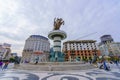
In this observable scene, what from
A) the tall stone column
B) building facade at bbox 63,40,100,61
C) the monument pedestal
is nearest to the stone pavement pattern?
the monument pedestal

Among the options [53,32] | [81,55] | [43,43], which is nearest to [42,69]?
[53,32]

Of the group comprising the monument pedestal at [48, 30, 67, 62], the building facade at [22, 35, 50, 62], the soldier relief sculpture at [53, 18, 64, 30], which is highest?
the building facade at [22, 35, 50, 62]

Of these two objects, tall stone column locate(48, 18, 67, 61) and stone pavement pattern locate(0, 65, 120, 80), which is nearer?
stone pavement pattern locate(0, 65, 120, 80)

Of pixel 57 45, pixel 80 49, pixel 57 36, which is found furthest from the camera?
pixel 80 49

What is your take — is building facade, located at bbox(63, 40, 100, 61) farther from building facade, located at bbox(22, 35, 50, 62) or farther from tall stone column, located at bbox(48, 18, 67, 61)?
tall stone column, located at bbox(48, 18, 67, 61)

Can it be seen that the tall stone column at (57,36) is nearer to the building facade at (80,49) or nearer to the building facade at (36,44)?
the building facade at (80,49)

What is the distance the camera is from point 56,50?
2048cm

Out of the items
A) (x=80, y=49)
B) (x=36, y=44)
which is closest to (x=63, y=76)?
(x=80, y=49)

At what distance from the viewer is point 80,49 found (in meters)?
75.5

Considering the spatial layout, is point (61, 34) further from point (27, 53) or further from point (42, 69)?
point (27, 53)

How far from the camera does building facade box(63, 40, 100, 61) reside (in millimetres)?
71125

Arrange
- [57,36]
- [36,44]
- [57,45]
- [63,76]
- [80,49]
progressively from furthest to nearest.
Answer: [36,44] → [80,49] → [57,36] → [57,45] → [63,76]

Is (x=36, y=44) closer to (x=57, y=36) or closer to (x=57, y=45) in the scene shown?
(x=57, y=36)

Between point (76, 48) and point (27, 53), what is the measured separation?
4472cm
